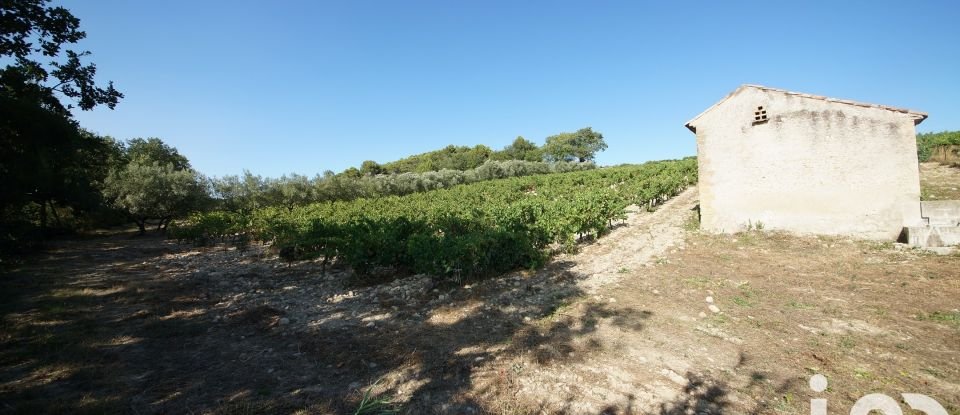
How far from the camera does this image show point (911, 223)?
9547 millimetres

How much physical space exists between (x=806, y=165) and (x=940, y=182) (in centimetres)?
1485

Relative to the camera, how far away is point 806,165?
34.7ft

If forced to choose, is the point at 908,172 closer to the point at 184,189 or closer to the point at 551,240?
the point at 551,240

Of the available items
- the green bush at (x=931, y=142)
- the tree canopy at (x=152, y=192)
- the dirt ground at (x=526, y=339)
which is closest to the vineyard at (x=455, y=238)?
the dirt ground at (x=526, y=339)

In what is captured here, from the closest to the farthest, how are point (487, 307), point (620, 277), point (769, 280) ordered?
point (487, 307), point (769, 280), point (620, 277)

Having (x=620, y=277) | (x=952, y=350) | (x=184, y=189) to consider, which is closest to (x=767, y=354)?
(x=952, y=350)

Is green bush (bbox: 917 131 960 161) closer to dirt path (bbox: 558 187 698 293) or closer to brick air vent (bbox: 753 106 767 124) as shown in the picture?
dirt path (bbox: 558 187 698 293)

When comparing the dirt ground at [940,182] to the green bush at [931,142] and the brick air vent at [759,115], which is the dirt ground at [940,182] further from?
the brick air vent at [759,115]

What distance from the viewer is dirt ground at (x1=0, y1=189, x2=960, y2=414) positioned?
3.90 m

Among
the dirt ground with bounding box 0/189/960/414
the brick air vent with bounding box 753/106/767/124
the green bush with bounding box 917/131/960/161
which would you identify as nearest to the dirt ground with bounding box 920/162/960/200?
the green bush with bounding box 917/131/960/161

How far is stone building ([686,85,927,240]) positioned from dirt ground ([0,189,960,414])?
42.7 inches

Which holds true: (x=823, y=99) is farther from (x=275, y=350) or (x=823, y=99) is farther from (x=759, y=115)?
(x=275, y=350)

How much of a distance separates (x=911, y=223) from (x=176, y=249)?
93.6ft

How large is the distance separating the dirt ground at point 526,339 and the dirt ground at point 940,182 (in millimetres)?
9410
